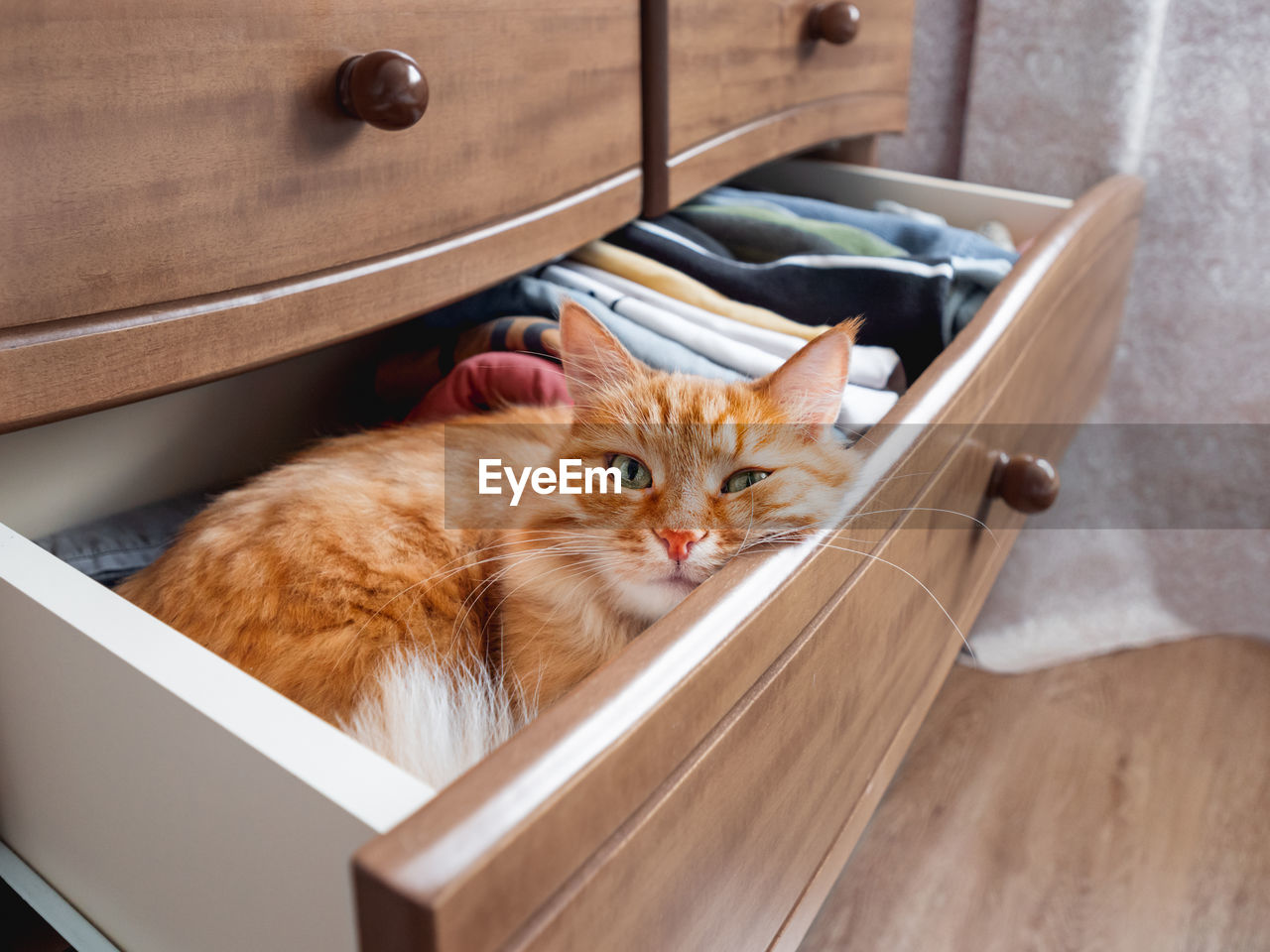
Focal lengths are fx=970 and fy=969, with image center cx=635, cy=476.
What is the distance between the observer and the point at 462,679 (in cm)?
54

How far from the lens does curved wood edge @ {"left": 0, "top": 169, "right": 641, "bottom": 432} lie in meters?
0.50

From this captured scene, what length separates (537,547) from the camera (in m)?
0.60

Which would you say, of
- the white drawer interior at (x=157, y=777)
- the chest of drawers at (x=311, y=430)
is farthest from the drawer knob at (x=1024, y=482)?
the white drawer interior at (x=157, y=777)

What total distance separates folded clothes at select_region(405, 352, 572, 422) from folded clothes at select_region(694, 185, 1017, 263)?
420 mm

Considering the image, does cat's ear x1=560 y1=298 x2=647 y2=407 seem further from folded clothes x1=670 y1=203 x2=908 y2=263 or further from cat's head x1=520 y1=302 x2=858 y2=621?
folded clothes x1=670 y1=203 x2=908 y2=263

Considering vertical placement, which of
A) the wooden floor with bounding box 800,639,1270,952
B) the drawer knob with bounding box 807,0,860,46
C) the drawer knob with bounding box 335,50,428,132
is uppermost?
the drawer knob with bounding box 807,0,860,46

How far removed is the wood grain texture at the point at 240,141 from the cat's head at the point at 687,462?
172mm

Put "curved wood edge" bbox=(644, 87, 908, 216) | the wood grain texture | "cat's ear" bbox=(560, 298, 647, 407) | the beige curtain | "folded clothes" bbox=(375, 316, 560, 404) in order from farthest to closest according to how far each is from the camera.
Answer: the beige curtain, "curved wood edge" bbox=(644, 87, 908, 216), "folded clothes" bbox=(375, 316, 560, 404), "cat's ear" bbox=(560, 298, 647, 407), the wood grain texture

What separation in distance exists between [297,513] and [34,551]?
0.48 ft

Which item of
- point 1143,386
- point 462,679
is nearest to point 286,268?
point 462,679

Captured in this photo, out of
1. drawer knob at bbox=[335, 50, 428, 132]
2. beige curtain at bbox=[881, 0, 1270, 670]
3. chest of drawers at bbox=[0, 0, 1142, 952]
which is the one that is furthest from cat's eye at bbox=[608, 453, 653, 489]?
beige curtain at bbox=[881, 0, 1270, 670]

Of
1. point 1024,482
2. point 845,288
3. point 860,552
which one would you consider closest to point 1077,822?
point 1024,482

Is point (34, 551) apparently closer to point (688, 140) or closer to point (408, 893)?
point (408, 893)

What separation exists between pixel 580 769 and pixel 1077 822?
3.46 ft
